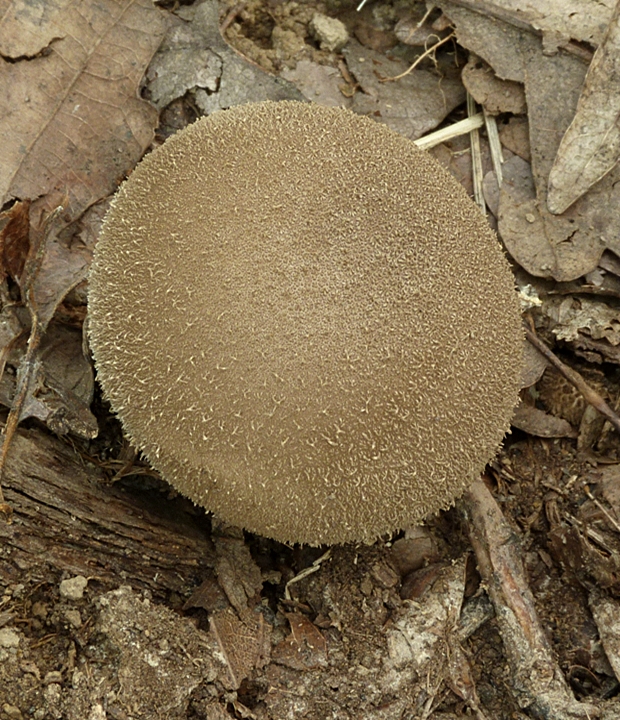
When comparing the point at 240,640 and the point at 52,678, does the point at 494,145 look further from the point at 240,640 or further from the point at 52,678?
the point at 52,678

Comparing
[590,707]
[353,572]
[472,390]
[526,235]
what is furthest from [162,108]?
[590,707]

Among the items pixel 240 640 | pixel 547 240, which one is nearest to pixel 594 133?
pixel 547 240

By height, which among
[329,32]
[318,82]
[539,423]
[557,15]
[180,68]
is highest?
[557,15]

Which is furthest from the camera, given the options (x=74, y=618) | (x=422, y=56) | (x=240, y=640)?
(x=422, y=56)

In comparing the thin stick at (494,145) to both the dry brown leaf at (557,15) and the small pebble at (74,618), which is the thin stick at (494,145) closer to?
the dry brown leaf at (557,15)

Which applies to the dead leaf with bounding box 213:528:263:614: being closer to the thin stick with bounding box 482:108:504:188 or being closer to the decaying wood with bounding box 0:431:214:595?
the decaying wood with bounding box 0:431:214:595

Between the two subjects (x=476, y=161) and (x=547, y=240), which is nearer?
(x=547, y=240)

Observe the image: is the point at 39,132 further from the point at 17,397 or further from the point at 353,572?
the point at 353,572

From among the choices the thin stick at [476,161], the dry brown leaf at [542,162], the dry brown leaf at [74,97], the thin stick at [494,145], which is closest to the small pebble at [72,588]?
the dry brown leaf at [74,97]
